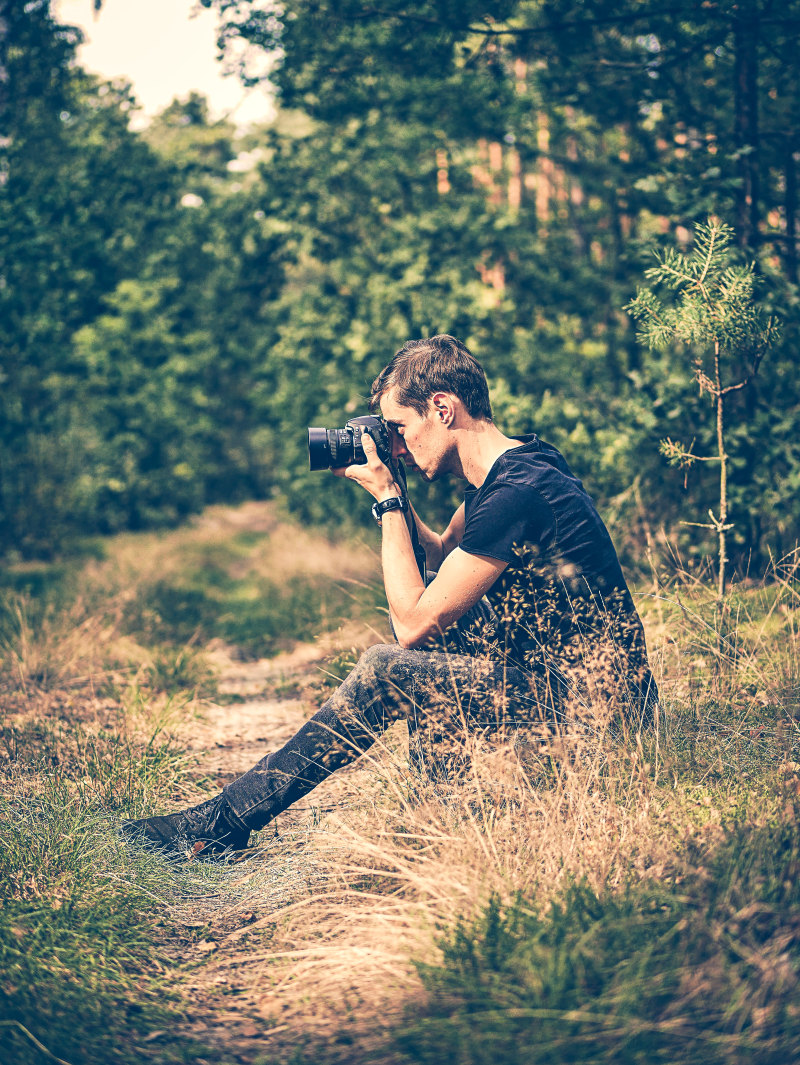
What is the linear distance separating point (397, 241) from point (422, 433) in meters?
5.38

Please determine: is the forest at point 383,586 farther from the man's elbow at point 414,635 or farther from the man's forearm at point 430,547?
the man's forearm at point 430,547

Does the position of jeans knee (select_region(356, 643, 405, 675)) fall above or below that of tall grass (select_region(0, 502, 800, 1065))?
above

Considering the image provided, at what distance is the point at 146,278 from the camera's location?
12344 millimetres

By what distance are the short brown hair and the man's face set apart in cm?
2

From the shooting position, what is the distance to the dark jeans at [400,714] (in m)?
2.53

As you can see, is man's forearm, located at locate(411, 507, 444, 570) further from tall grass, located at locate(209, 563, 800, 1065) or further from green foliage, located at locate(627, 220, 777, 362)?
green foliage, located at locate(627, 220, 777, 362)

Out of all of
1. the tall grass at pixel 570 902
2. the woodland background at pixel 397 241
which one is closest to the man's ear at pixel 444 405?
the woodland background at pixel 397 241

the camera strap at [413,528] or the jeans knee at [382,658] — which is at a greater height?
the camera strap at [413,528]

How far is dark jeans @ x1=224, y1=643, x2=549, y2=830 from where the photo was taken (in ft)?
8.30

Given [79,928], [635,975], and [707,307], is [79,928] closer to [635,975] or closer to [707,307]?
[635,975]

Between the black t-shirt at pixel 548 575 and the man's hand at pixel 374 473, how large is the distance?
0.33m

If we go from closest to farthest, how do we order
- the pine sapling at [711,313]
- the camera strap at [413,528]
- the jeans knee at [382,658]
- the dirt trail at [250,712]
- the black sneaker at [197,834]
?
the jeans knee at [382,658]
the black sneaker at [197,834]
the camera strap at [413,528]
the pine sapling at [711,313]
the dirt trail at [250,712]

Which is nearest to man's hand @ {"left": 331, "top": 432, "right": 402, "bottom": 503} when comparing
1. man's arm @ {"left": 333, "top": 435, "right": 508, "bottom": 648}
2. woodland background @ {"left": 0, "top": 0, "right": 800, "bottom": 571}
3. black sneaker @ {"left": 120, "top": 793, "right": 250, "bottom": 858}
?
man's arm @ {"left": 333, "top": 435, "right": 508, "bottom": 648}

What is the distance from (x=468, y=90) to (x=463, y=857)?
290 inches
